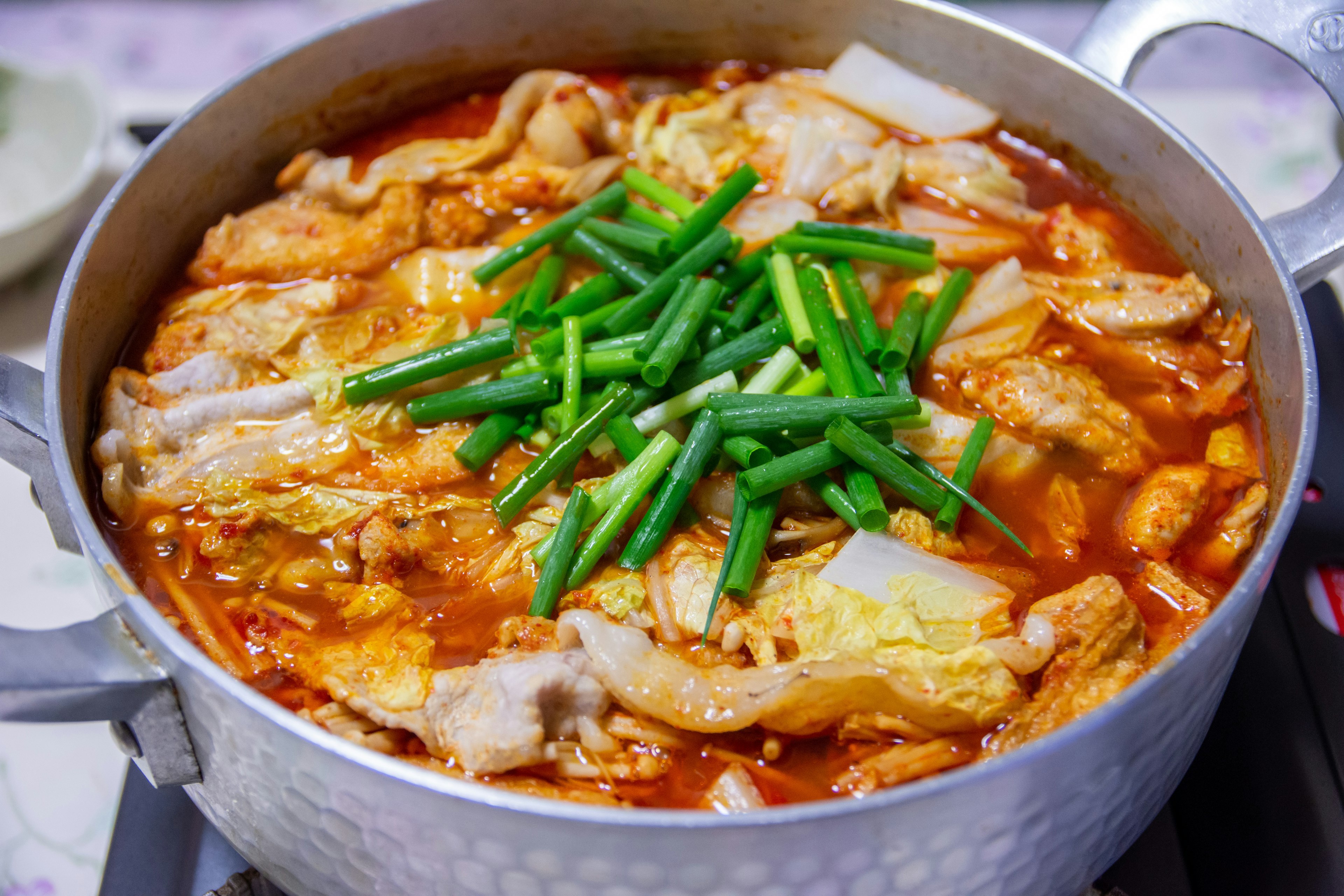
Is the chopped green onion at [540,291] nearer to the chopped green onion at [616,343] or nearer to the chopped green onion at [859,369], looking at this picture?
the chopped green onion at [616,343]

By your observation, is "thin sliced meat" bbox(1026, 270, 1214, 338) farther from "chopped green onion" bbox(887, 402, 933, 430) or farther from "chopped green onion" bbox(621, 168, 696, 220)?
"chopped green onion" bbox(621, 168, 696, 220)

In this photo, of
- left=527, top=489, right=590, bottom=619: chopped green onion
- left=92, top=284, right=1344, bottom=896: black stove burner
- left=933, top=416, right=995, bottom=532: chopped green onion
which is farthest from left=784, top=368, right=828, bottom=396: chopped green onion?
left=92, top=284, right=1344, bottom=896: black stove burner

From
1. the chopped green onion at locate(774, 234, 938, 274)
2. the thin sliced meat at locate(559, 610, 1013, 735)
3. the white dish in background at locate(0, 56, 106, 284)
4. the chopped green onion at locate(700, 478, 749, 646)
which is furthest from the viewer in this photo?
the white dish in background at locate(0, 56, 106, 284)

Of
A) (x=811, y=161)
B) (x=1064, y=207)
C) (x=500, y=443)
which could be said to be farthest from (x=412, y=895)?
(x=1064, y=207)

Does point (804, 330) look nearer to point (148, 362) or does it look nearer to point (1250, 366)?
point (1250, 366)

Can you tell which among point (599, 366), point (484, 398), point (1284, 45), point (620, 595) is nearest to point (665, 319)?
point (599, 366)

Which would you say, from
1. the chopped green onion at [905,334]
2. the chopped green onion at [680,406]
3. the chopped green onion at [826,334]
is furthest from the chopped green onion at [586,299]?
the chopped green onion at [905,334]
